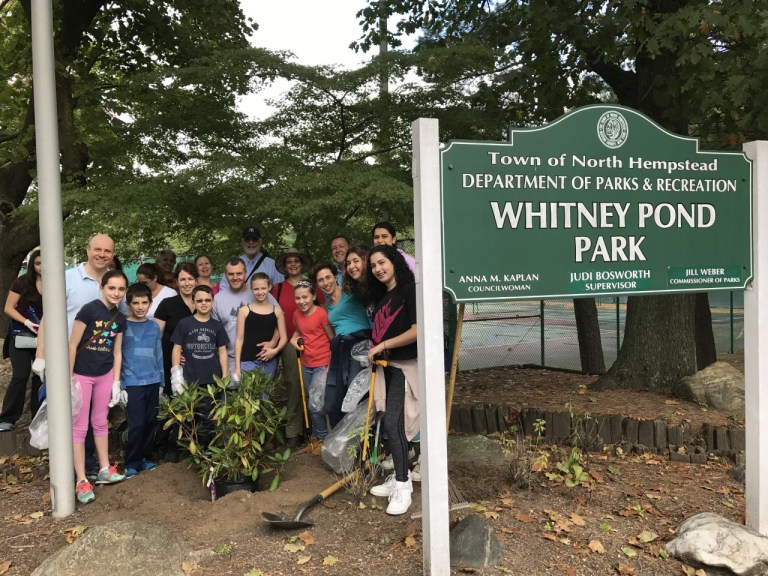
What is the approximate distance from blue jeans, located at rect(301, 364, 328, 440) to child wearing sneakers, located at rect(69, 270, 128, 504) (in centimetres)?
145

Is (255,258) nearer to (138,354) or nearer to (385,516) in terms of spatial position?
(138,354)

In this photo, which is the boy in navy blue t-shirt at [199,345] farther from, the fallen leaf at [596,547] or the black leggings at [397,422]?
the fallen leaf at [596,547]

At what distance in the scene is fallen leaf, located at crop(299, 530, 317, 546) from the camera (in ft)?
12.3

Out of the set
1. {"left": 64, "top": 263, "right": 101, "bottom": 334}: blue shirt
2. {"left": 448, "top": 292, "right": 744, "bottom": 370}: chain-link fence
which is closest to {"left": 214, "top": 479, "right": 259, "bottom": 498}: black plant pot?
{"left": 64, "top": 263, "right": 101, "bottom": 334}: blue shirt

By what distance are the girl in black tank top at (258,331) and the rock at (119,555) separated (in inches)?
69.9

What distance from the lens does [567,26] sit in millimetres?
6492

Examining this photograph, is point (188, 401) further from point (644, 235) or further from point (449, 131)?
point (449, 131)

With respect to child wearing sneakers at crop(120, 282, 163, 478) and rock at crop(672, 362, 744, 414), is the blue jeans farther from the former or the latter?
rock at crop(672, 362, 744, 414)

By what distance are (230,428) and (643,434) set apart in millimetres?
3293

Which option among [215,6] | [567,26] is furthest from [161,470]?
[215,6]

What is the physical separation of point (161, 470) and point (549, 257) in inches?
126

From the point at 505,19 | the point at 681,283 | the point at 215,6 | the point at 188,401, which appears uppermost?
the point at 215,6

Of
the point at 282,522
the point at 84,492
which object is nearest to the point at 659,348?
the point at 282,522

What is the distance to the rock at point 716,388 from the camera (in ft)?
20.7
